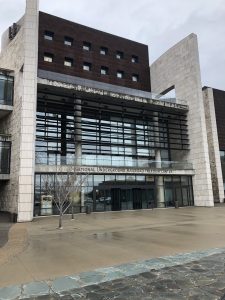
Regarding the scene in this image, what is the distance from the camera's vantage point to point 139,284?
598cm

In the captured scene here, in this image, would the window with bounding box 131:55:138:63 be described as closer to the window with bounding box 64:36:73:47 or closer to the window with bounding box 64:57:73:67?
the window with bounding box 64:36:73:47

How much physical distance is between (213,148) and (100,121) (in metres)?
17.5

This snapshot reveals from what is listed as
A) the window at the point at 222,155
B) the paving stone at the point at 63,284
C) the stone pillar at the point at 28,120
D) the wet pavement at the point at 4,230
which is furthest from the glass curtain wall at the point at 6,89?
the window at the point at 222,155

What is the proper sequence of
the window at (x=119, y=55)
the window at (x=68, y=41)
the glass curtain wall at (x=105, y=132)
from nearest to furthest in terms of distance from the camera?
the glass curtain wall at (x=105, y=132)
the window at (x=68, y=41)
the window at (x=119, y=55)

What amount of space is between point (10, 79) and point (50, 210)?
13.4 m

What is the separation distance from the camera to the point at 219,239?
11.3 m

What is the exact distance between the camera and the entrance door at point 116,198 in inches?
1187

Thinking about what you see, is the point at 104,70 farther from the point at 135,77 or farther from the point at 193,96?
the point at 193,96

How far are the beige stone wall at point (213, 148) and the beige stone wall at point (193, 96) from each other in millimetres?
4886

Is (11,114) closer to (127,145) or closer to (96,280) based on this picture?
(127,145)

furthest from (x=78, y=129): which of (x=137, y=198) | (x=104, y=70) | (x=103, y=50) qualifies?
(x=103, y=50)

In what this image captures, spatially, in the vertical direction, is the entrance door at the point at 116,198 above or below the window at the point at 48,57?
below

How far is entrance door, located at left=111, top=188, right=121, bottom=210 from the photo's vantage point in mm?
30156

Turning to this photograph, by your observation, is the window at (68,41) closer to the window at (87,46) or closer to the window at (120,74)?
the window at (87,46)
